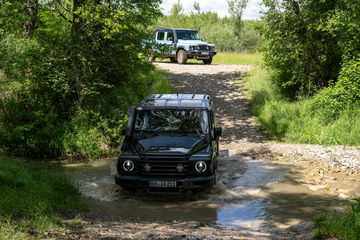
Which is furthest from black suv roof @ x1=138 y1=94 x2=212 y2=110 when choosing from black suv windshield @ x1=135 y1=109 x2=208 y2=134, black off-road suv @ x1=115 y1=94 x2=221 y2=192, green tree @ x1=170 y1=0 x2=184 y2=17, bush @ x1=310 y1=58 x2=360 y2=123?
green tree @ x1=170 y1=0 x2=184 y2=17

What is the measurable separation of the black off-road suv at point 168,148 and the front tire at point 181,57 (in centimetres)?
1539

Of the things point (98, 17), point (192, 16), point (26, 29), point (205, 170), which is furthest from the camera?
point (192, 16)

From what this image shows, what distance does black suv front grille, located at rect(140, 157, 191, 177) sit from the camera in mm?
8109

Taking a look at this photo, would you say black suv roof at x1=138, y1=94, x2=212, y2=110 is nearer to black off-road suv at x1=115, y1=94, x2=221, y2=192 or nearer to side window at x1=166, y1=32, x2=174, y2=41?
black off-road suv at x1=115, y1=94, x2=221, y2=192

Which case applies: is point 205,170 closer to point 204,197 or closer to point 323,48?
point 204,197

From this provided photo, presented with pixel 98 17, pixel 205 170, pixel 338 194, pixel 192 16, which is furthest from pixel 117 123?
pixel 192 16

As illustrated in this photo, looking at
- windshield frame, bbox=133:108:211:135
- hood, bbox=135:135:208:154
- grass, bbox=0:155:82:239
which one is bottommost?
grass, bbox=0:155:82:239

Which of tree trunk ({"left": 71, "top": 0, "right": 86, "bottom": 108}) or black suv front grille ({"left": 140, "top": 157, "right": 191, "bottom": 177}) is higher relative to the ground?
tree trunk ({"left": 71, "top": 0, "right": 86, "bottom": 108})

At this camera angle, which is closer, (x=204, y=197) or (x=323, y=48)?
(x=204, y=197)

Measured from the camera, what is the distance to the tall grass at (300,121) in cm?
1361

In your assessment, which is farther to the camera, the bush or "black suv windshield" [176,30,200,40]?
"black suv windshield" [176,30,200,40]

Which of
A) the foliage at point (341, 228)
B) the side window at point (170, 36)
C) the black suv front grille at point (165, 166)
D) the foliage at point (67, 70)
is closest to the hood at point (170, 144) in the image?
the black suv front grille at point (165, 166)

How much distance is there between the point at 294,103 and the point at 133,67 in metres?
6.52

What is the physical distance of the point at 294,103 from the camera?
16.7m
